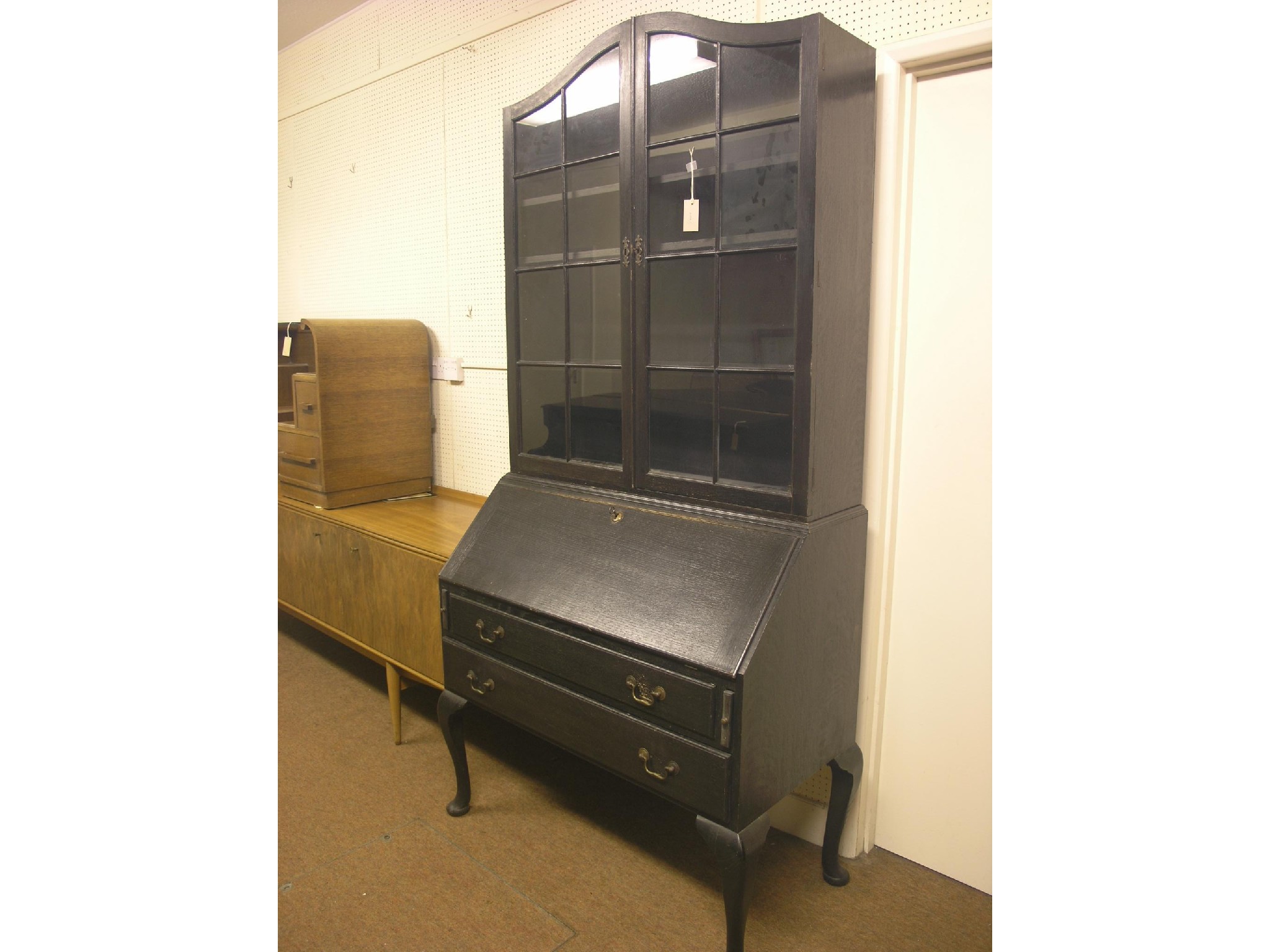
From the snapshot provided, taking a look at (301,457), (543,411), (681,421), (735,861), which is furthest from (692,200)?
(301,457)

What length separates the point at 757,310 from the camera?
186cm

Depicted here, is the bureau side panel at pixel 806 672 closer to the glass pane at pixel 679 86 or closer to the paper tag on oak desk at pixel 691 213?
the paper tag on oak desk at pixel 691 213

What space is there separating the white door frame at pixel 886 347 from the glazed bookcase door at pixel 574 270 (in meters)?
0.63

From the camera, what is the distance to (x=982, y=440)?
1977 mm

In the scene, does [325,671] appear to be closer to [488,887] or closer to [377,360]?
[377,360]

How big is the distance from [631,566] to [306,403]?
184cm

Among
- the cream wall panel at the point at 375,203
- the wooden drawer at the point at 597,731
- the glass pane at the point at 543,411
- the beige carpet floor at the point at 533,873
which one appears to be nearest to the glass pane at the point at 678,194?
the glass pane at the point at 543,411

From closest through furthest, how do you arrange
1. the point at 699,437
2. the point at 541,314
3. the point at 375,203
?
the point at 699,437 < the point at 541,314 < the point at 375,203

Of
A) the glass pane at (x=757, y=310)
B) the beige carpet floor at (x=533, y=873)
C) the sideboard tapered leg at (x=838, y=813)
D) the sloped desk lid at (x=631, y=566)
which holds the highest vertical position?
the glass pane at (x=757, y=310)

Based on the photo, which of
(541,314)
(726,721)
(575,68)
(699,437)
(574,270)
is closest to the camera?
(726,721)

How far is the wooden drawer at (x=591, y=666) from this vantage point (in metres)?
1.74

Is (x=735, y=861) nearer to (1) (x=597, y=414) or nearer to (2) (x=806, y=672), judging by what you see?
(2) (x=806, y=672)

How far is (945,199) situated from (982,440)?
59cm

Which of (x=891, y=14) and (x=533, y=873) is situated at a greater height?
(x=891, y=14)
